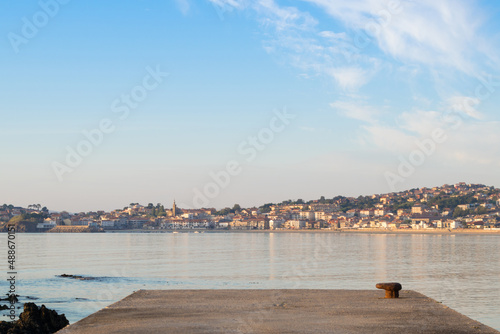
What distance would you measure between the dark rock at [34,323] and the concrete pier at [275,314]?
25.2 ft

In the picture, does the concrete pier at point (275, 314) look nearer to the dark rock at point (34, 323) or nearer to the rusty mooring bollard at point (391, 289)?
the rusty mooring bollard at point (391, 289)

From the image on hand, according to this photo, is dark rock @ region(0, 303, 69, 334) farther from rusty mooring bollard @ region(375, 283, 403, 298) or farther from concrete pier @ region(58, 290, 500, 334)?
rusty mooring bollard @ region(375, 283, 403, 298)

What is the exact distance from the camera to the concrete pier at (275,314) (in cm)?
703

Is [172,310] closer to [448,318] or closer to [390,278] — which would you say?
[448,318]

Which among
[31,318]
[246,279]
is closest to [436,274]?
[246,279]

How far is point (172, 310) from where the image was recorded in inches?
332

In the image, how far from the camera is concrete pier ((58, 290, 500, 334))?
703 cm

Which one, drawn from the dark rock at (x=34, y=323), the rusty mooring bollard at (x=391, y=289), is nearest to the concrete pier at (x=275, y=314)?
the rusty mooring bollard at (x=391, y=289)

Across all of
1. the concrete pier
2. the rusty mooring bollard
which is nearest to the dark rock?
the concrete pier

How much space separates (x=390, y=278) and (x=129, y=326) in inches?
1297

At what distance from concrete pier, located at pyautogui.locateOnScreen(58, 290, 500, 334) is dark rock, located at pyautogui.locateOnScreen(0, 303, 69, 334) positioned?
7669 millimetres

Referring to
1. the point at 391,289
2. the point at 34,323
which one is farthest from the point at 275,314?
the point at 34,323

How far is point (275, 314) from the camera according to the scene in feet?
26.5

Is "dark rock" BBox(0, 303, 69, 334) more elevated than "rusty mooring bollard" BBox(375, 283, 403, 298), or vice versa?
"rusty mooring bollard" BBox(375, 283, 403, 298)
